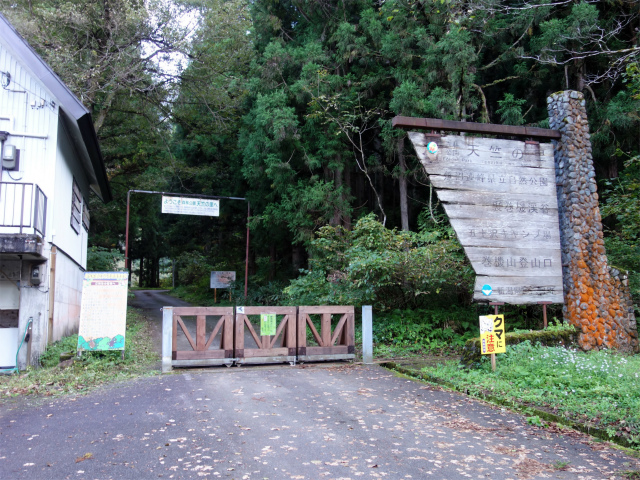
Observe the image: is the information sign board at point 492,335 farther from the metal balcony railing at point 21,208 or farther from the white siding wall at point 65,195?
the white siding wall at point 65,195

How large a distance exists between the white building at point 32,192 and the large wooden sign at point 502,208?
295 inches

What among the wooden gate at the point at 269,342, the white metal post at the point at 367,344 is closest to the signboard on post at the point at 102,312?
the wooden gate at the point at 269,342

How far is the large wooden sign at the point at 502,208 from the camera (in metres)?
8.66

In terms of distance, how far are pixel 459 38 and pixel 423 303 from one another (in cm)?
756

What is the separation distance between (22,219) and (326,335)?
20.8 ft

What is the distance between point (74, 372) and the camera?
351 inches

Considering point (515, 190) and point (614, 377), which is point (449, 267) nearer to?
point (515, 190)

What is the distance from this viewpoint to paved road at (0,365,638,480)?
436cm

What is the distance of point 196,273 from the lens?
1458 inches

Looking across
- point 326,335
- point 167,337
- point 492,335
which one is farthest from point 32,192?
point 492,335

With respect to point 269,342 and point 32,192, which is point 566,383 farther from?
point 32,192

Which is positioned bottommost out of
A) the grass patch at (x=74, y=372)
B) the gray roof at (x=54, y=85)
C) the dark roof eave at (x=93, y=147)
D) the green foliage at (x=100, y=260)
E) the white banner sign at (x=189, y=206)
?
the grass patch at (x=74, y=372)

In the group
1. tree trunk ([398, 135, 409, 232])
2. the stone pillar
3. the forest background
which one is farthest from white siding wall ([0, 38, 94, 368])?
the stone pillar

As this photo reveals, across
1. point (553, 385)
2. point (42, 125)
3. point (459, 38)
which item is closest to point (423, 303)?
point (553, 385)
